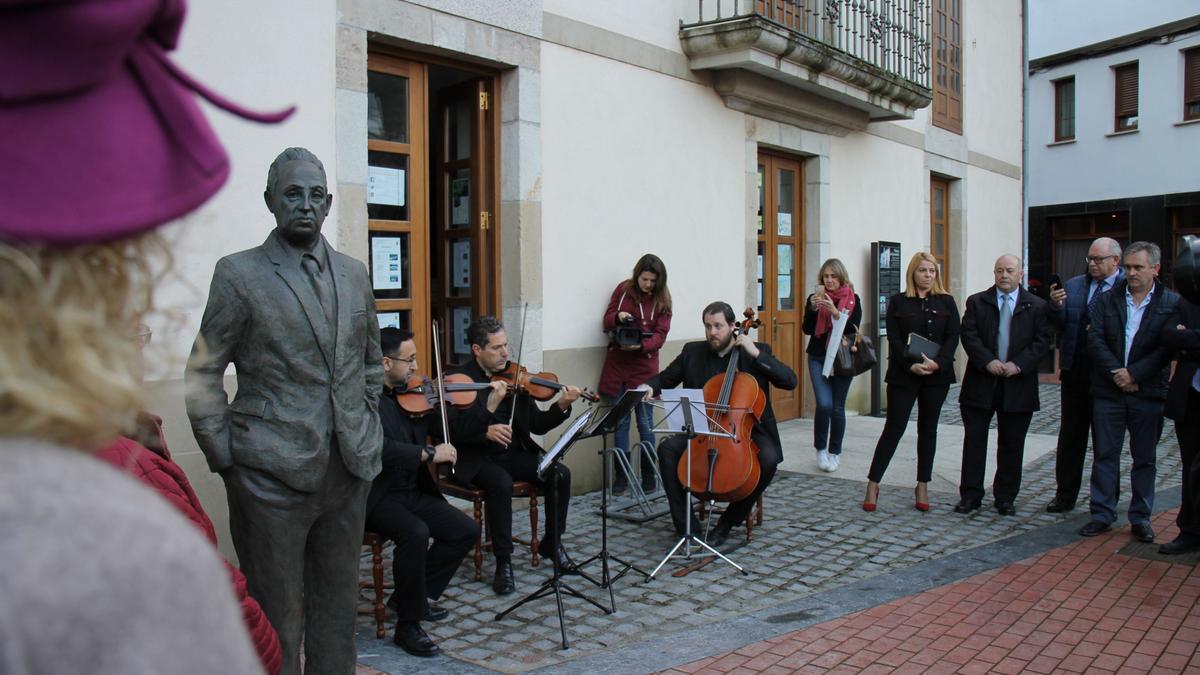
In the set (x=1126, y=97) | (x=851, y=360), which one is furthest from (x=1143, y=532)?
(x=1126, y=97)

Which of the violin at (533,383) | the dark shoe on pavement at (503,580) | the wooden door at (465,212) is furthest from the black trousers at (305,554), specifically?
the wooden door at (465,212)

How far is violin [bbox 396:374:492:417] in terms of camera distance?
4.87 metres

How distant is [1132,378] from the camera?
6.14 meters

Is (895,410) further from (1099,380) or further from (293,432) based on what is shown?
(293,432)

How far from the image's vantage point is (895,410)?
6.97 m

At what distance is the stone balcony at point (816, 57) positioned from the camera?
27.6 feet

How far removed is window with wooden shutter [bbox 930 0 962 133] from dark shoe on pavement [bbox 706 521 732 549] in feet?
29.3

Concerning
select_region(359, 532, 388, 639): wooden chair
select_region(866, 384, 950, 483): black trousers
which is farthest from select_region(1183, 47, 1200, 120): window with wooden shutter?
select_region(359, 532, 388, 639): wooden chair

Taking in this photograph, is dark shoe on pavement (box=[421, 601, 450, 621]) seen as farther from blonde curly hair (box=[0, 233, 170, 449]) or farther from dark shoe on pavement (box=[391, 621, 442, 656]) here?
blonde curly hair (box=[0, 233, 170, 449])

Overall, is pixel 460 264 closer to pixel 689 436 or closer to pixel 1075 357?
pixel 689 436

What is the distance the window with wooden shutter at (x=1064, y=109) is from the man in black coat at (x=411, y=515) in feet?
70.2

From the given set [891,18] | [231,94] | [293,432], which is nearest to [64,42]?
[293,432]

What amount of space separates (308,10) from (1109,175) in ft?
66.6

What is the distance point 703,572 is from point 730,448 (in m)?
0.73
